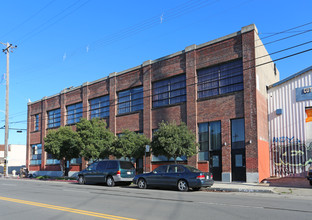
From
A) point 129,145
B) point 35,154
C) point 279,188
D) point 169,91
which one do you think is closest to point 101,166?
point 129,145

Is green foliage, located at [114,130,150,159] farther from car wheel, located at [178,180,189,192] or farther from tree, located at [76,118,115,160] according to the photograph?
car wheel, located at [178,180,189,192]

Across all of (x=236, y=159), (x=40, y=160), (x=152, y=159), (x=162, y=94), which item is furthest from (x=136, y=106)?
(x=40, y=160)

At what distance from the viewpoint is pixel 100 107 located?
33.7 meters

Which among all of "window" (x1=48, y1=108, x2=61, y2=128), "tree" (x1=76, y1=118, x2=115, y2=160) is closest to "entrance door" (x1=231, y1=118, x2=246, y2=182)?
"tree" (x1=76, y1=118, x2=115, y2=160)

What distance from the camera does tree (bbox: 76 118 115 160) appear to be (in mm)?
26094

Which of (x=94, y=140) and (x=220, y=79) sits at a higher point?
(x=220, y=79)

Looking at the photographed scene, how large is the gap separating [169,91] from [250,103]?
766cm

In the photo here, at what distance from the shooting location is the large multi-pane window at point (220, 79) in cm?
2297

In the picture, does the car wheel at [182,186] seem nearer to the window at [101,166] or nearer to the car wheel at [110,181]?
the car wheel at [110,181]

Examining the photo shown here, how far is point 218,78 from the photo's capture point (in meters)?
24.0

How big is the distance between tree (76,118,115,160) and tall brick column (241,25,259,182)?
1081 cm

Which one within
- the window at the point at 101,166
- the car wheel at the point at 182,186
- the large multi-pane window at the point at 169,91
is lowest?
the car wheel at the point at 182,186

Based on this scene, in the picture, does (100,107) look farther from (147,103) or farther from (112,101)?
(147,103)

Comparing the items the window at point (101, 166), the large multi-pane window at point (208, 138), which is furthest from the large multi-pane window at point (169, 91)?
the window at point (101, 166)
